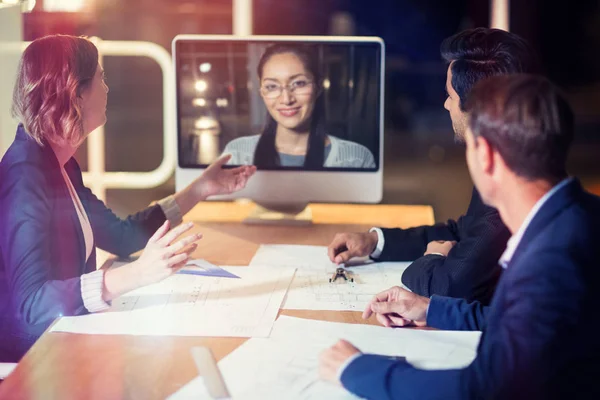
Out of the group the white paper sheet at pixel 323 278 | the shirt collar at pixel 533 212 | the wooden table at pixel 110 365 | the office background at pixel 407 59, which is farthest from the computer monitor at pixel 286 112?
the office background at pixel 407 59

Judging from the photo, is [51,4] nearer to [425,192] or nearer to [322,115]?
[322,115]

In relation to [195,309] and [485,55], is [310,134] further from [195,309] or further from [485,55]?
[195,309]

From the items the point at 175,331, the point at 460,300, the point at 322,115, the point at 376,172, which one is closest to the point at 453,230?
the point at 376,172

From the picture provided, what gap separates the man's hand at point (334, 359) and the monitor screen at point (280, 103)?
3.87ft

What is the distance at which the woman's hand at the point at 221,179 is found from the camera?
234 centimetres

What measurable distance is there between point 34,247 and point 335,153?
1048 millimetres

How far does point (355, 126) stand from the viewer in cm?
237

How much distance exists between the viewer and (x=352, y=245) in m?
1.99

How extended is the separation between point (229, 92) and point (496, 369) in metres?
1.53

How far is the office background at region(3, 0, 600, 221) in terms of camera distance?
6.53 m

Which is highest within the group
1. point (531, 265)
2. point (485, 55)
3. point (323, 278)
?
point (485, 55)

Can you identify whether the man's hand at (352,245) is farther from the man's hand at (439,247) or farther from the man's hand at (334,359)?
the man's hand at (334,359)

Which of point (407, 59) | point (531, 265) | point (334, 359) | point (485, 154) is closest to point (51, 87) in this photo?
point (334, 359)

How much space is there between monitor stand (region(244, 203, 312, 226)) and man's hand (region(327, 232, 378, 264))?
1.54 ft
